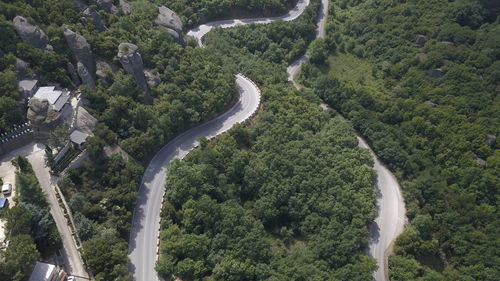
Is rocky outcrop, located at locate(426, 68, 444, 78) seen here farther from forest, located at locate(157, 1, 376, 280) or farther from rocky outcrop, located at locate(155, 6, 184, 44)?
rocky outcrop, located at locate(155, 6, 184, 44)

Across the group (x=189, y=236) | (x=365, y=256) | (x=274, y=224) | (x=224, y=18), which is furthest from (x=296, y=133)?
(x=224, y=18)

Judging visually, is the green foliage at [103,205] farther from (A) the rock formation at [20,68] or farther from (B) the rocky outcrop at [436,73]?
(B) the rocky outcrop at [436,73]

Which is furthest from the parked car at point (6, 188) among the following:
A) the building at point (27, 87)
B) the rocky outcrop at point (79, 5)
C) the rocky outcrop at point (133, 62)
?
the rocky outcrop at point (79, 5)

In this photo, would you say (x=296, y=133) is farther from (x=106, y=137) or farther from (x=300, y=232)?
(x=106, y=137)

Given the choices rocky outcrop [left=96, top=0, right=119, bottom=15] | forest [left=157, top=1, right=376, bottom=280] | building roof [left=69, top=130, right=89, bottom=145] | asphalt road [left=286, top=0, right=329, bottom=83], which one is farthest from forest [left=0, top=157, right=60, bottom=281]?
asphalt road [left=286, top=0, right=329, bottom=83]

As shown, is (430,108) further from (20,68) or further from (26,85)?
(20,68)

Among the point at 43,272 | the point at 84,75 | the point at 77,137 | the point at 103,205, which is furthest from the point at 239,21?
the point at 43,272
